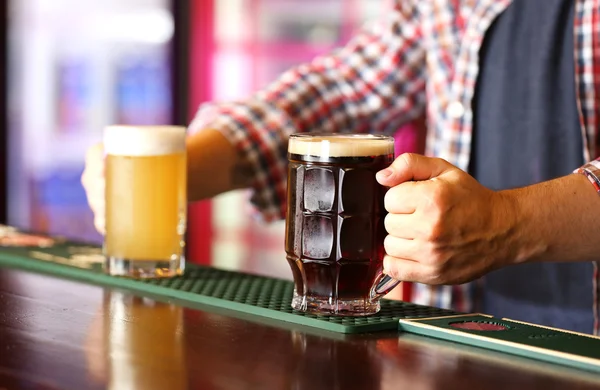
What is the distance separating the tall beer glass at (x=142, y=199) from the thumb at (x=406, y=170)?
1.52ft

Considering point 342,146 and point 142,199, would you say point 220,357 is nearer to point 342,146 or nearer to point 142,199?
point 342,146

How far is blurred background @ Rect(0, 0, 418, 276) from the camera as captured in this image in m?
4.37

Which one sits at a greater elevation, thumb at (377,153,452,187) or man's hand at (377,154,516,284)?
thumb at (377,153,452,187)

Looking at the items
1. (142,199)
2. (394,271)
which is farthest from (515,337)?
(142,199)

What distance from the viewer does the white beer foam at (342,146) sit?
1.14 metres

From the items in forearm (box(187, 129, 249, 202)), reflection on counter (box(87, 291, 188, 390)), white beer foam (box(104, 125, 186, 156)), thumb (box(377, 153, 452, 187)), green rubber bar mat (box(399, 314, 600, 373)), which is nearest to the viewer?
reflection on counter (box(87, 291, 188, 390))

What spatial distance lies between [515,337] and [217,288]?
0.49 metres

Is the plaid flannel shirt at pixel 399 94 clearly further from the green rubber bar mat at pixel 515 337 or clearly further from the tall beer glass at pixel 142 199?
the green rubber bar mat at pixel 515 337

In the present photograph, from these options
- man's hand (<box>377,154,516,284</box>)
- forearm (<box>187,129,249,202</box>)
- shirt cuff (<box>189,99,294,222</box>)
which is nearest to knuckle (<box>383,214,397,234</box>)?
man's hand (<box>377,154,516,284</box>)

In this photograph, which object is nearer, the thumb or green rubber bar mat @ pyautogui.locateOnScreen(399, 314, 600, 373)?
green rubber bar mat @ pyautogui.locateOnScreen(399, 314, 600, 373)

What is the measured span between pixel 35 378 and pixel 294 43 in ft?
12.2

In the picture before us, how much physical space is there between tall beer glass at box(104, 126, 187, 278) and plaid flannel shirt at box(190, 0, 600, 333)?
0.46 m

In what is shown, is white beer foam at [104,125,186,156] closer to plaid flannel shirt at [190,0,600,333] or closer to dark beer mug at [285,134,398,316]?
dark beer mug at [285,134,398,316]

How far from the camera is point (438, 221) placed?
116 cm
